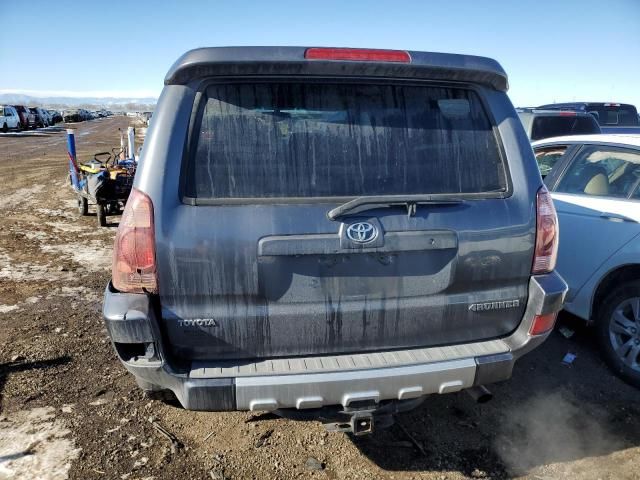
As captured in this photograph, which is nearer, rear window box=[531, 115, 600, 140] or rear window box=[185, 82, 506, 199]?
rear window box=[185, 82, 506, 199]

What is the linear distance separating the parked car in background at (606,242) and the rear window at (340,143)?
192 cm

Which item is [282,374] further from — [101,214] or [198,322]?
[101,214]

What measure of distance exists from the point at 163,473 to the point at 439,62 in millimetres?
2583

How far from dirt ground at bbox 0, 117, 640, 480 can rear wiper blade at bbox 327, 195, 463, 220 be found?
154 centimetres

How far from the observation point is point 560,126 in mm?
9359

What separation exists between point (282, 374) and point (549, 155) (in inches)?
182

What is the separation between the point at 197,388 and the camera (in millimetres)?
2129

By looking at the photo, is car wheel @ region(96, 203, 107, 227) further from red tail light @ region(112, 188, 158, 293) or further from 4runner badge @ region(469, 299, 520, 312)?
4runner badge @ region(469, 299, 520, 312)

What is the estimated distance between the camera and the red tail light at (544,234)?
245cm

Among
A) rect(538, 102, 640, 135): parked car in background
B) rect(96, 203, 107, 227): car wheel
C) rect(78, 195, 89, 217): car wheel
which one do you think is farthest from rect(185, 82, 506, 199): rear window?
rect(538, 102, 640, 135): parked car in background

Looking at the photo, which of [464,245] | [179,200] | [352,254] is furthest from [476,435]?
[179,200]

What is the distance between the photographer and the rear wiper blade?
2162 mm

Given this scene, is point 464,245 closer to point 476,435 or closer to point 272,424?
point 476,435

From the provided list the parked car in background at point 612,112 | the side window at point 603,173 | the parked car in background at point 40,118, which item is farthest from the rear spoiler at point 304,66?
the parked car in background at point 40,118
